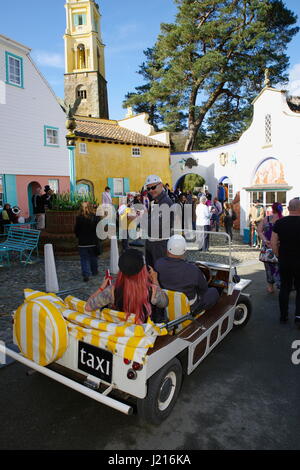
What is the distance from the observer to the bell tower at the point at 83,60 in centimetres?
4119

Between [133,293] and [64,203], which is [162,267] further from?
[64,203]

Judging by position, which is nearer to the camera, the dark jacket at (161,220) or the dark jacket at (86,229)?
the dark jacket at (161,220)

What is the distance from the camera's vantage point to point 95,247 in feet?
A: 24.5

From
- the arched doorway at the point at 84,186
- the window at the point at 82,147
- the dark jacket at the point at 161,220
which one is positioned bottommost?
the dark jacket at the point at 161,220

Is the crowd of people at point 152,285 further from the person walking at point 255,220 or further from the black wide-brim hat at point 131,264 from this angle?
the person walking at point 255,220

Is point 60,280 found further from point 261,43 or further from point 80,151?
point 261,43

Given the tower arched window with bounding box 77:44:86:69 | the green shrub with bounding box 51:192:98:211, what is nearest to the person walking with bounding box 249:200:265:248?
the green shrub with bounding box 51:192:98:211

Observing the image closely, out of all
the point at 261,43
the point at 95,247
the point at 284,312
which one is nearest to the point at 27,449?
the point at 284,312

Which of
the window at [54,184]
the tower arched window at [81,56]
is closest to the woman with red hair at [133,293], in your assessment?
the window at [54,184]

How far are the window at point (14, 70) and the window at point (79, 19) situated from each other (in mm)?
34358

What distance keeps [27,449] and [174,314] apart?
1.74 metres

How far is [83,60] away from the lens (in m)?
43.4

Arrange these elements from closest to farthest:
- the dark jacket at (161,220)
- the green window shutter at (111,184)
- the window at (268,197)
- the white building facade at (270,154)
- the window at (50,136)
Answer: the dark jacket at (161,220) → the white building facade at (270,154) → the window at (268,197) → the window at (50,136) → the green window shutter at (111,184)

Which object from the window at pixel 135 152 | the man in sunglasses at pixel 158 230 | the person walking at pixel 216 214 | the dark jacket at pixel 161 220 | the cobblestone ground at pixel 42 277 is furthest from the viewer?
the window at pixel 135 152
